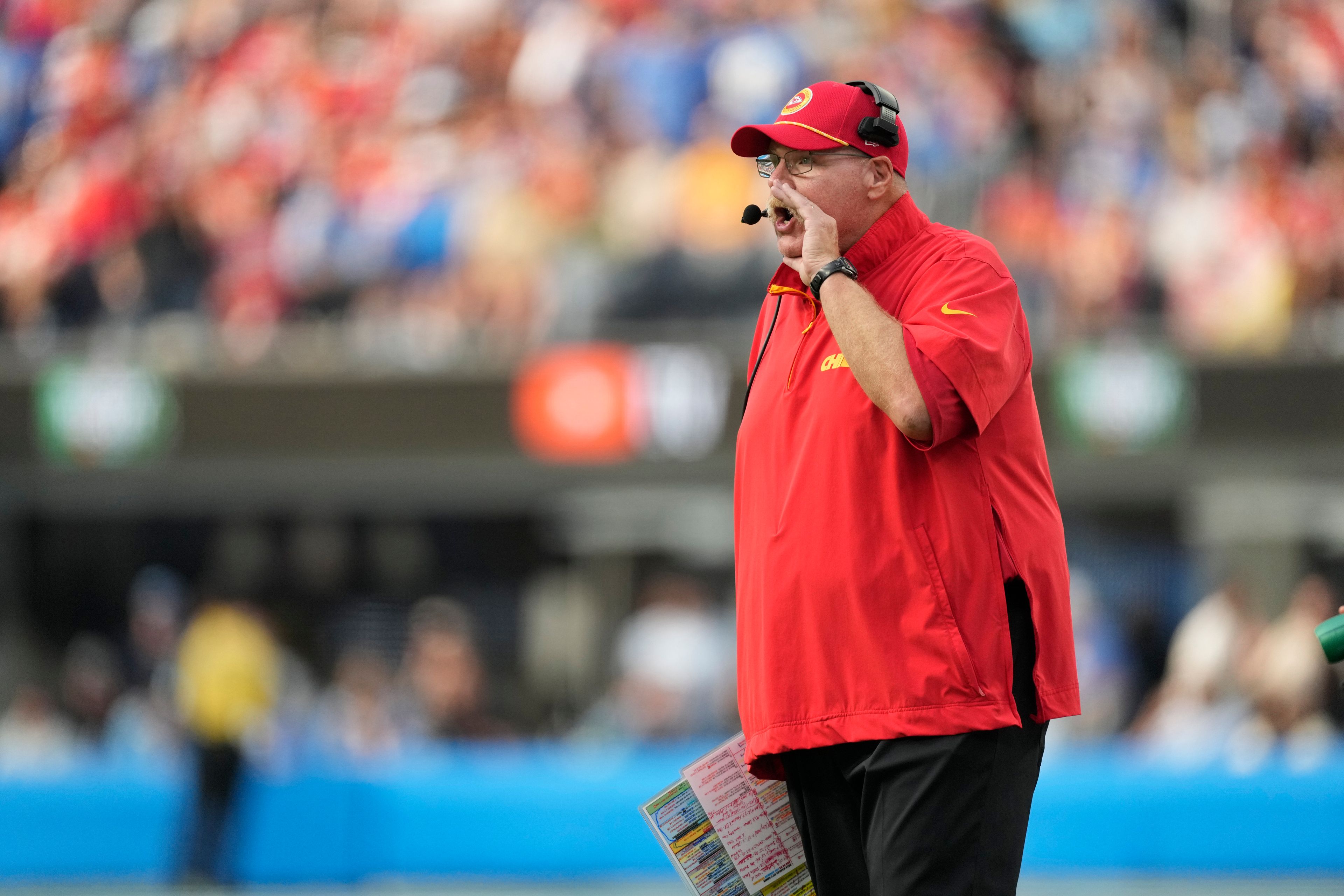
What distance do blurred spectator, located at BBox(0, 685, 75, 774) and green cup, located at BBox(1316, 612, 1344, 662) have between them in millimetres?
10676

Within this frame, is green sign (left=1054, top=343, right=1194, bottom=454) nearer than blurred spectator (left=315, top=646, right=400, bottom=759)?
Yes

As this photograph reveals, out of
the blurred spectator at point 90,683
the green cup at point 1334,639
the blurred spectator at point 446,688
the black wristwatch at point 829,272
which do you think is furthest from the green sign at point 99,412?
the green cup at point 1334,639

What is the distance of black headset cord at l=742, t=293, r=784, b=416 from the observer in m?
3.04

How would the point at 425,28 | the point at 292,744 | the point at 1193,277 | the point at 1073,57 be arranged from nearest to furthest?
the point at 292,744 < the point at 1193,277 < the point at 1073,57 < the point at 425,28

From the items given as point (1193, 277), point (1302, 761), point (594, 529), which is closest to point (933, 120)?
point (1193, 277)

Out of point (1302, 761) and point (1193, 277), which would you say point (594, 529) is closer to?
point (1193, 277)

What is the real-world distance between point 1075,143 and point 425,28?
5688 millimetres

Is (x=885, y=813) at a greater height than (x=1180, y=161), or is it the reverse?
(x=1180, y=161)

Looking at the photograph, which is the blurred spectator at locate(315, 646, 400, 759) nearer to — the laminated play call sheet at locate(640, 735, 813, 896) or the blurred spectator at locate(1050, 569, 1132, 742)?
the blurred spectator at locate(1050, 569, 1132, 742)

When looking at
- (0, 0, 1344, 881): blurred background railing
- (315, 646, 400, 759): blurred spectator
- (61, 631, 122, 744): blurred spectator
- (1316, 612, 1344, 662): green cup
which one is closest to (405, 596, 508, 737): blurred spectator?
(0, 0, 1344, 881): blurred background railing

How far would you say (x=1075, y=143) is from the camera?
1314 cm

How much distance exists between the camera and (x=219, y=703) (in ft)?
32.2

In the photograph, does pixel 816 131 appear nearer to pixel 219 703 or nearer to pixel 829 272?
pixel 829 272

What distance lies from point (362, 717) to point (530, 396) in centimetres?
241
